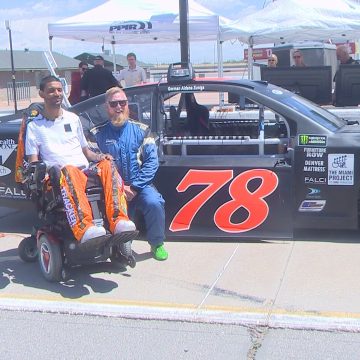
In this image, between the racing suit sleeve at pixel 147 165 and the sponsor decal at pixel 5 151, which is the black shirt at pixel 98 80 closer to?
the sponsor decal at pixel 5 151

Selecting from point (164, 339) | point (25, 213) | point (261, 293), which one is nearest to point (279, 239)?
point (261, 293)

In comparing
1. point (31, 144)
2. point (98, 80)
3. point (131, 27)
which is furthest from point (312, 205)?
point (131, 27)

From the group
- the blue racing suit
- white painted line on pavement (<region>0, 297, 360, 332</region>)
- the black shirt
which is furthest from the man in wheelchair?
the black shirt

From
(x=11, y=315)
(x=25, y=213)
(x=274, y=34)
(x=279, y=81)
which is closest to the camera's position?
(x=11, y=315)

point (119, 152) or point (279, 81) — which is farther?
point (279, 81)

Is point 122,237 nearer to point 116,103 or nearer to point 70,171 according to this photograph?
point 70,171

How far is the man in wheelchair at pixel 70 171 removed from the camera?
4.38 metres

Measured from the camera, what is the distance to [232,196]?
549cm

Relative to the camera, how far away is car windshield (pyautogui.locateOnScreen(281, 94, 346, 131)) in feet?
18.3

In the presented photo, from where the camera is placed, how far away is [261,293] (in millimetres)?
4453

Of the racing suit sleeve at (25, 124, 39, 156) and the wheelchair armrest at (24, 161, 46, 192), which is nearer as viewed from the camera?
the wheelchair armrest at (24, 161, 46, 192)

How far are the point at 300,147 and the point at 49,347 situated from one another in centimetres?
282

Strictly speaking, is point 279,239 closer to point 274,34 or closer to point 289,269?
point 289,269

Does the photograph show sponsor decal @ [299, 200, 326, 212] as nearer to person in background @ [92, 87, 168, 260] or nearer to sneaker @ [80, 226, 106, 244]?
person in background @ [92, 87, 168, 260]
